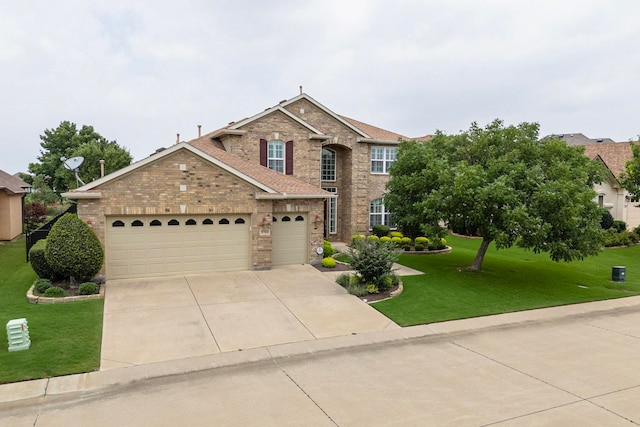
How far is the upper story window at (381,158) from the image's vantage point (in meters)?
26.5

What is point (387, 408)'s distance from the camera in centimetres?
718

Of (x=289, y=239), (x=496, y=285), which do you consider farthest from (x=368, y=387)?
(x=289, y=239)

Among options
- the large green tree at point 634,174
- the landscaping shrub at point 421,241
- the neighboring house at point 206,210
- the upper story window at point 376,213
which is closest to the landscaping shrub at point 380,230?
the upper story window at point 376,213

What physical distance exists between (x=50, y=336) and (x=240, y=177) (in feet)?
28.1

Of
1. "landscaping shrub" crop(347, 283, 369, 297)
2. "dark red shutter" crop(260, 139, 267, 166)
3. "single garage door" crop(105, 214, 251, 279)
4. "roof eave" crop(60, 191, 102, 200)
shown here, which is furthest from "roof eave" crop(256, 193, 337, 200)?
"roof eave" crop(60, 191, 102, 200)

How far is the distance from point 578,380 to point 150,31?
1975 centimetres

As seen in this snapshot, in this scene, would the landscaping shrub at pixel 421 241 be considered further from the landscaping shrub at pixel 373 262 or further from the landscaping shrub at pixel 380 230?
the landscaping shrub at pixel 373 262

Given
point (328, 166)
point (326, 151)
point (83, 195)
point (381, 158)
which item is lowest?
point (83, 195)

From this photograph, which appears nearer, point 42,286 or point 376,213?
point 42,286

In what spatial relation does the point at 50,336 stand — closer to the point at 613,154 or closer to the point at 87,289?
the point at 87,289

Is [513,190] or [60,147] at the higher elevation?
[60,147]

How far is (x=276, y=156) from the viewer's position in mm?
22906

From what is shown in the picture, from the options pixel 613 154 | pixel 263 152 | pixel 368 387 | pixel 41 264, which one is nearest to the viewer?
pixel 368 387

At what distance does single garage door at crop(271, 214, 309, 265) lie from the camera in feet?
59.9
